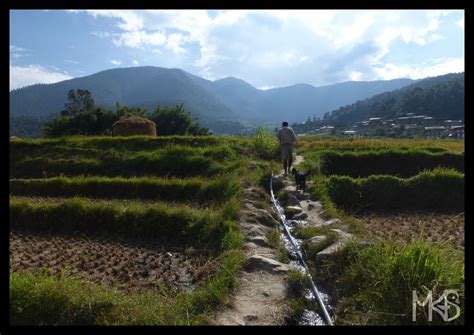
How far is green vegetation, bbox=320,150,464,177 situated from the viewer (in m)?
14.9

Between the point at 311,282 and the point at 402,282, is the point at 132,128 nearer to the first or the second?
the point at 311,282

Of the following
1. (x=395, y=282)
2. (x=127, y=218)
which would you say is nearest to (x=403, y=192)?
(x=395, y=282)

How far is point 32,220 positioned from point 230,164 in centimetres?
697

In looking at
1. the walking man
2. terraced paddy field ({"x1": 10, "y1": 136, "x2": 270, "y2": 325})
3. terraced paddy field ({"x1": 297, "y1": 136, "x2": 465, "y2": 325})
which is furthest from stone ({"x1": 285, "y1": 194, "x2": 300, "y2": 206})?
the walking man

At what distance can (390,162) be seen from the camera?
15.0 metres

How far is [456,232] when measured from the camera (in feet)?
25.7

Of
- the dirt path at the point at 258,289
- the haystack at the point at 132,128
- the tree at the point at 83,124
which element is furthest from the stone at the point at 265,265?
the tree at the point at 83,124

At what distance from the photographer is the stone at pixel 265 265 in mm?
4953

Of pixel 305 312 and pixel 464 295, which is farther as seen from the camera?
pixel 305 312

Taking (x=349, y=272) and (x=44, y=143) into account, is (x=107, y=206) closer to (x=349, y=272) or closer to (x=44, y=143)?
(x=349, y=272)

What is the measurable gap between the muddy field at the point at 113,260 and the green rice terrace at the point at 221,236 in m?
0.04

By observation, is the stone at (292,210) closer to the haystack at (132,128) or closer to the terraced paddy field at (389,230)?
the terraced paddy field at (389,230)
